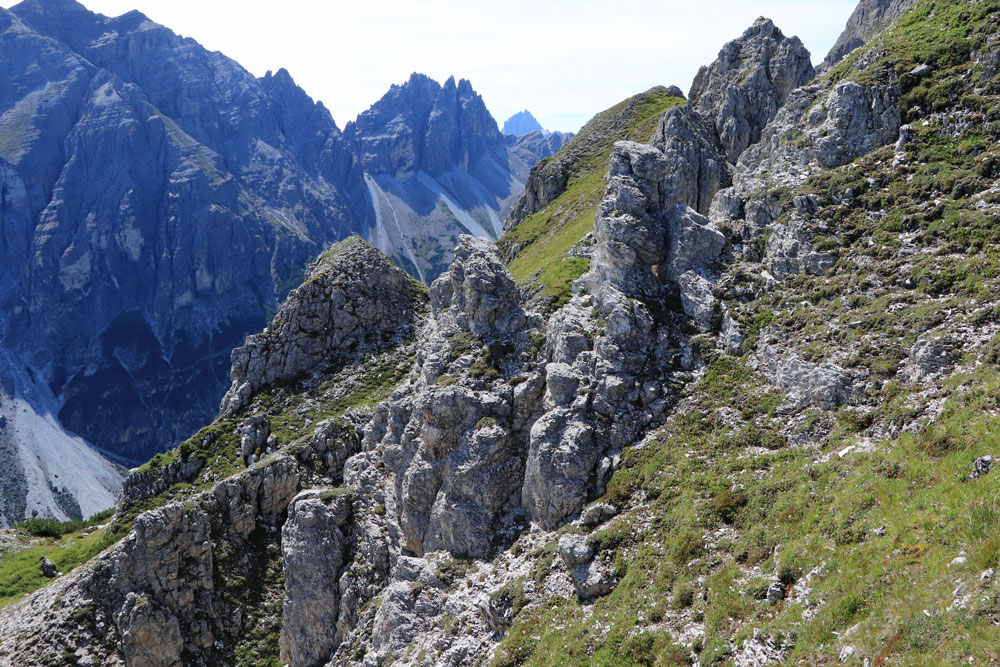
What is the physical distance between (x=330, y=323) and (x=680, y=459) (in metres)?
53.1

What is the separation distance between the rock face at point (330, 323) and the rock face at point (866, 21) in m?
97.7

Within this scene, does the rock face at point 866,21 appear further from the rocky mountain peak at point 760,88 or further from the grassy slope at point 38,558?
the grassy slope at point 38,558

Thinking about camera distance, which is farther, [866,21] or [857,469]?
[866,21]

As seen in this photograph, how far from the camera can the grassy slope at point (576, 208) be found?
51.5 metres

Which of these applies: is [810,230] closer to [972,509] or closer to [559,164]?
[972,509]

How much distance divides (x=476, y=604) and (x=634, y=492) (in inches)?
422

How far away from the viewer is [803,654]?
16438 millimetres

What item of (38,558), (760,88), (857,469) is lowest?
(857,469)

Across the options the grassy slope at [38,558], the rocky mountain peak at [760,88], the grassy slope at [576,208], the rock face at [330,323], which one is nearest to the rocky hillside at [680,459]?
the grassy slope at [38,558]

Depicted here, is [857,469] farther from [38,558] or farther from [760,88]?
[38,558]

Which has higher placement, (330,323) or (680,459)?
(330,323)

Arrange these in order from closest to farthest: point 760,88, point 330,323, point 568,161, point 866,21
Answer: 1. point 330,323
2. point 760,88
3. point 568,161
4. point 866,21

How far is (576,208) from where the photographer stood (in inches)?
3652

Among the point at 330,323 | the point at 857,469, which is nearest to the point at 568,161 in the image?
the point at 330,323
